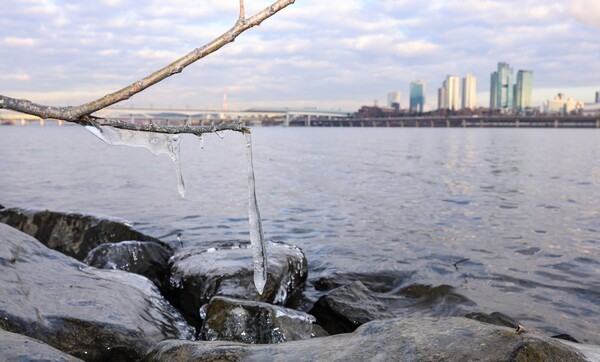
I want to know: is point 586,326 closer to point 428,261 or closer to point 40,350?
point 428,261

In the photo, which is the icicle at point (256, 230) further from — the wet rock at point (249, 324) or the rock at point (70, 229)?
the rock at point (70, 229)

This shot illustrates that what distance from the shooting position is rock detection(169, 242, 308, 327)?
27.9 feet

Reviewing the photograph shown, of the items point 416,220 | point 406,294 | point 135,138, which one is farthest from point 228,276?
point 416,220

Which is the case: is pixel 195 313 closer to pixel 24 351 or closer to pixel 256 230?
pixel 24 351

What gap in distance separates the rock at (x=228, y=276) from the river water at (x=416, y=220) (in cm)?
89

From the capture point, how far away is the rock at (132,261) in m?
9.71

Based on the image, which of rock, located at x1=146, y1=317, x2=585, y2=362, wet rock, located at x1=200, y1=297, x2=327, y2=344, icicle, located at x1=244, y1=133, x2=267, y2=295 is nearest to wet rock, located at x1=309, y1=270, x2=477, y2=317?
wet rock, located at x1=200, y1=297, x2=327, y2=344

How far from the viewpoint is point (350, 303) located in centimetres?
831

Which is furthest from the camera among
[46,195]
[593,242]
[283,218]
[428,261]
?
[46,195]

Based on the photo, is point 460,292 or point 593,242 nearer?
point 460,292

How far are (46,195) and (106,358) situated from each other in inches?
847

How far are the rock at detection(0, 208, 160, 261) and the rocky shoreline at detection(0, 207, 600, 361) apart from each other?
23 mm

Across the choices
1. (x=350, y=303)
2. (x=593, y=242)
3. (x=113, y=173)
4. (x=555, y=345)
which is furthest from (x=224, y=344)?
(x=113, y=173)

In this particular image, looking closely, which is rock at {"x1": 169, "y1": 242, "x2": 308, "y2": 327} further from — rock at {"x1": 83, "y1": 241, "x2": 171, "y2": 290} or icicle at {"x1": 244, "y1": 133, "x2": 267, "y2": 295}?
icicle at {"x1": 244, "y1": 133, "x2": 267, "y2": 295}
